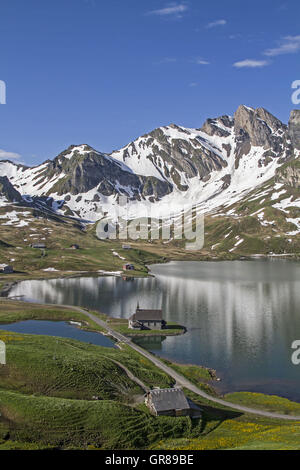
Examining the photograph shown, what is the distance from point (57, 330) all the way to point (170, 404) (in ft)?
177

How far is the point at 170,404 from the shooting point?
4725 centimetres

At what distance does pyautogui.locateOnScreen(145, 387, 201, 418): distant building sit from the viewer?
46.7m

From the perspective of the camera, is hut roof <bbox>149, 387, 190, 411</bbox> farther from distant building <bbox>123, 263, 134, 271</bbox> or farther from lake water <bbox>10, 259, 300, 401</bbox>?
distant building <bbox>123, 263, 134, 271</bbox>

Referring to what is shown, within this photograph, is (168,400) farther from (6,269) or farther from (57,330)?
(6,269)

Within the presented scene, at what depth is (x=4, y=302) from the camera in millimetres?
118625

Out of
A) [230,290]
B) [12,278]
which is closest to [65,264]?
[12,278]

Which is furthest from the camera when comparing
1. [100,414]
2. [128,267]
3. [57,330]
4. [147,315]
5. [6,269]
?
[128,267]

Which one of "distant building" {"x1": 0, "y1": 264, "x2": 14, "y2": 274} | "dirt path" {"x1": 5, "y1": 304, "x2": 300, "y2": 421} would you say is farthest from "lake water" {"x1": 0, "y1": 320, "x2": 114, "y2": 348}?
"distant building" {"x1": 0, "y1": 264, "x2": 14, "y2": 274}

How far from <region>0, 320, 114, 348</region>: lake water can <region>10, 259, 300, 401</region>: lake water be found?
1016 centimetres

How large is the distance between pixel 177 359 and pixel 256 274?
113413 millimetres

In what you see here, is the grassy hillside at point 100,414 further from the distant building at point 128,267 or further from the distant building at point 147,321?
the distant building at point 128,267

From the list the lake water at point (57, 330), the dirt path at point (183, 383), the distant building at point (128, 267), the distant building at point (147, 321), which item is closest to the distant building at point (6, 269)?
the distant building at point (128, 267)

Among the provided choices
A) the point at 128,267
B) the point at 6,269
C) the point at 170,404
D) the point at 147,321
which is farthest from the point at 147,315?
the point at 6,269
